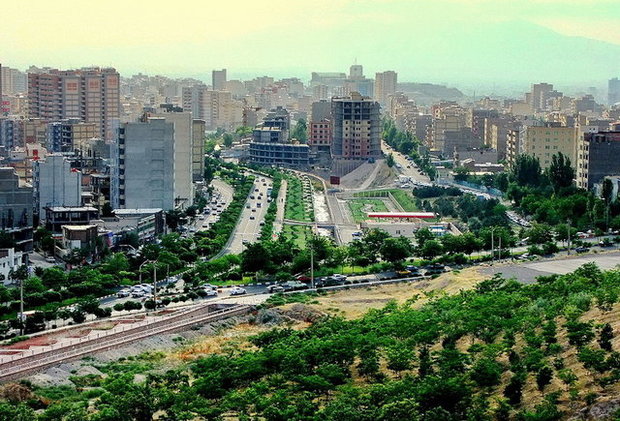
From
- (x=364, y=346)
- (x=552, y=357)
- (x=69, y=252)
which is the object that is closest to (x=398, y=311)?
(x=364, y=346)

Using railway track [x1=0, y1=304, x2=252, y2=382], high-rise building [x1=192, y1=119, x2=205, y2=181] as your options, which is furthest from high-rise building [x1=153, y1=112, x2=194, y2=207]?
railway track [x1=0, y1=304, x2=252, y2=382]

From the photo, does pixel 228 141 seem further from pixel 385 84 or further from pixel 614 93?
pixel 614 93

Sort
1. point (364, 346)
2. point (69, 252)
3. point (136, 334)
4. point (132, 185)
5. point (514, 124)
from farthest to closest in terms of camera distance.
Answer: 1. point (514, 124)
2. point (132, 185)
3. point (69, 252)
4. point (136, 334)
5. point (364, 346)

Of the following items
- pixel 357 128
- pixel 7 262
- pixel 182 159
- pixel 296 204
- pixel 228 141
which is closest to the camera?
pixel 7 262

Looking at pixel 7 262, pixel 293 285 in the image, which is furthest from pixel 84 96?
pixel 293 285

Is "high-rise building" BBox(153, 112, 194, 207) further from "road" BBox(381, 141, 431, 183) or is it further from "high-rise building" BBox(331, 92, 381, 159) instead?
"high-rise building" BBox(331, 92, 381, 159)

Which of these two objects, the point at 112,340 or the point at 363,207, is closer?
the point at 112,340

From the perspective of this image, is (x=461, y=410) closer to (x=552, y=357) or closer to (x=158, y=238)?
(x=552, y=357)
